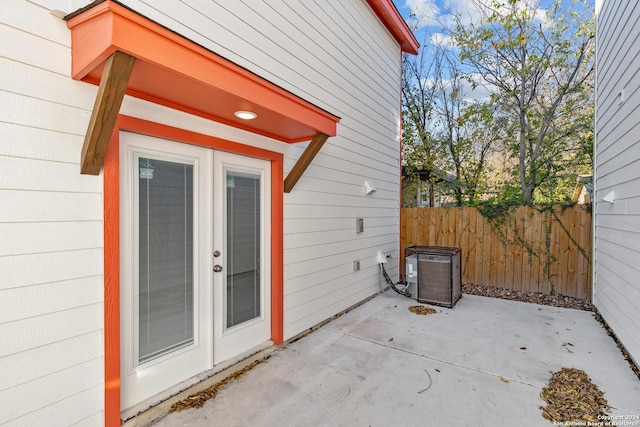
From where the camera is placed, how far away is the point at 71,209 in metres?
1.91

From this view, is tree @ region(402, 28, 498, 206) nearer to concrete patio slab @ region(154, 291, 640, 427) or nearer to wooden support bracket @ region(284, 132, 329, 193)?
concrete patio slab @ region(154, 291, 640, 427)

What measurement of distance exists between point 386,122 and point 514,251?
347 cm

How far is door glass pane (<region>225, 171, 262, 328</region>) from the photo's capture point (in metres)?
3.06

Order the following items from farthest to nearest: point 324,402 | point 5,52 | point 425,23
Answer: point 425,23, point 324,402, point 5,52

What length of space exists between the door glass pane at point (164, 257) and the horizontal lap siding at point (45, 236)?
340 millimetres

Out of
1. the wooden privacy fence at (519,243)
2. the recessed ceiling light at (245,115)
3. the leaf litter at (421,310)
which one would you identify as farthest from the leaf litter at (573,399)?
the recessed ceiling light at (245,115)

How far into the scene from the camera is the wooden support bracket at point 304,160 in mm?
3309

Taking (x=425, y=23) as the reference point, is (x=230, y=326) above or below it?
below

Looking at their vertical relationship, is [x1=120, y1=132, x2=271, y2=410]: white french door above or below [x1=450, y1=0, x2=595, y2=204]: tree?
below

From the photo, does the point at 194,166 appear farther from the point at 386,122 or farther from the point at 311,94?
the point at 386,122

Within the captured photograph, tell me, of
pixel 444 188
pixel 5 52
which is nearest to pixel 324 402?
pixel 5 52

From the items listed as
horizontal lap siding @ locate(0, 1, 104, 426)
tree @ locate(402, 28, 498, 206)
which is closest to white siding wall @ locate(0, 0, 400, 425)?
horizontal lap siding @ locate(0, 1, 104, 426)

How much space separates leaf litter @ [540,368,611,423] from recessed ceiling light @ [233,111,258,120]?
129 inches

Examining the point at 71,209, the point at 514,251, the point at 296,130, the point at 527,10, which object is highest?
the point at 527,10
